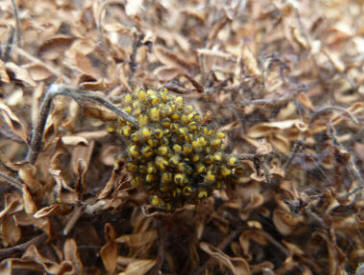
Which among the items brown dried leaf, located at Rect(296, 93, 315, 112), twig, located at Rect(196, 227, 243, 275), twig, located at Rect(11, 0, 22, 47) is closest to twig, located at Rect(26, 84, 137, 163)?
twig, located at Rect(11, 0, 22, 47)

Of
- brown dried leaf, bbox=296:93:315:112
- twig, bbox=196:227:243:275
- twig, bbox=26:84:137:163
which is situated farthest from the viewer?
brown dried leaf, bbox=296:93:315:112

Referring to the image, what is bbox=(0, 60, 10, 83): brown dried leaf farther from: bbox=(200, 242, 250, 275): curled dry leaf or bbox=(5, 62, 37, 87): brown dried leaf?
bbox=(200, 242, 250, 275): curled dry leaf

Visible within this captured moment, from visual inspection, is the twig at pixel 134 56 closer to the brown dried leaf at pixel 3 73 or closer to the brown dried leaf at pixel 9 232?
the brown dried leaf at pixel 3 73

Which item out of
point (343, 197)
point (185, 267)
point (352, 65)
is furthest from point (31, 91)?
point (352, 65)

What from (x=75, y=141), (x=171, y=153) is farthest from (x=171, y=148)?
(x=75, y=141)

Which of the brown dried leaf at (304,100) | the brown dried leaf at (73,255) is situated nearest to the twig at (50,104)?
the brown dried leaf at (73,255)

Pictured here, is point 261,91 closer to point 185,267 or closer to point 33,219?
point 185,267

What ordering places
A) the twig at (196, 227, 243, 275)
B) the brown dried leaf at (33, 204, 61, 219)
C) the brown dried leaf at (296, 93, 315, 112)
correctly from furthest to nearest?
1. the brown dried leaf at (296, 93, 315, 112)
2. the twig at (196, 227, 243, 275)
3. the brown dried leaf at (33, 204, 61, 219)
